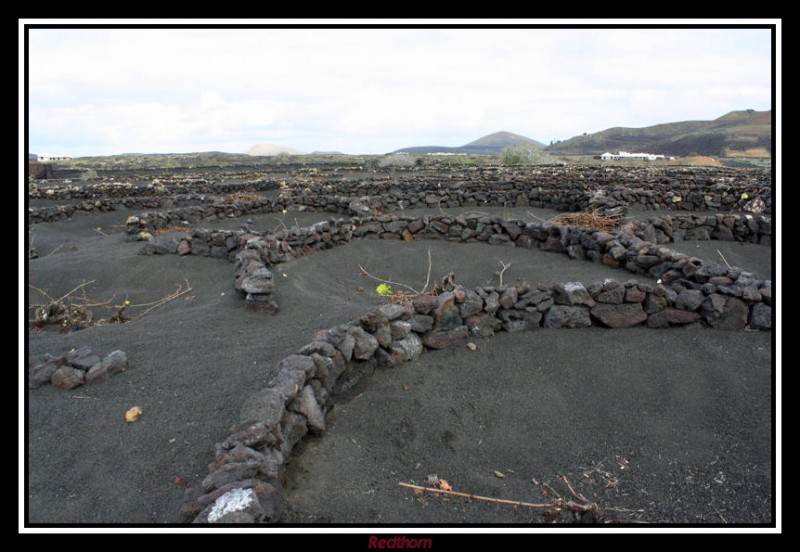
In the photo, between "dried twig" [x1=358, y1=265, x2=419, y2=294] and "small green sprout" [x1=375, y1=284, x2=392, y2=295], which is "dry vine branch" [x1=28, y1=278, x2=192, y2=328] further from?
"small green sprout" [x1=375, y1=284, x2=392, y2=295]

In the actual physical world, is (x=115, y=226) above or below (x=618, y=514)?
above

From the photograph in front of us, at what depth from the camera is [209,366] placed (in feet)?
17.0

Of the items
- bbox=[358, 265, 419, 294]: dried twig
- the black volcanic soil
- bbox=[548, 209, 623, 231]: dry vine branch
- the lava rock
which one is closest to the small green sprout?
bbox=[358, 265, 419, 294]: dried twig

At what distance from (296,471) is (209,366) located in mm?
2245

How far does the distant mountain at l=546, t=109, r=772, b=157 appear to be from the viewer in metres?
88.1

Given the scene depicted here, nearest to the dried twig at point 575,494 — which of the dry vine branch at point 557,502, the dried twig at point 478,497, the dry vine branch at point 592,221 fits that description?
the dry vine branch at point 557,502

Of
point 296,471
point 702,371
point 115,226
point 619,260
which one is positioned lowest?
point 296,471

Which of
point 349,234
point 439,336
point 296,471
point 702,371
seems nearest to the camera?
point 296,471

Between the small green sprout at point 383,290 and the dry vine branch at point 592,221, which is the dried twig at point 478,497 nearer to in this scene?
the small green sprout at point 383,290

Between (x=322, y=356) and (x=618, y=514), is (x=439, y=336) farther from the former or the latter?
(x=618, y=514)

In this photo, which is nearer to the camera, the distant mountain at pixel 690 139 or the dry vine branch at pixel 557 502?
the dry vine branch at pixel 557 502

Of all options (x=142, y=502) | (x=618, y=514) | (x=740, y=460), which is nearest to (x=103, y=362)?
(x=142, y=502)

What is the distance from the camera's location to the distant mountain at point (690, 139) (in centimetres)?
8806
